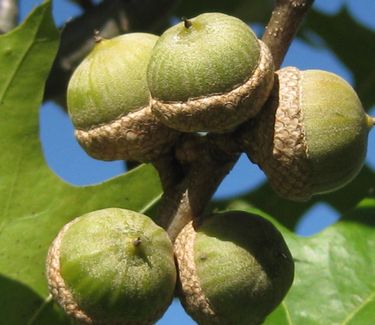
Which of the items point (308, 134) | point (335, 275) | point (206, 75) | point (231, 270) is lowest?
point (335, 275)

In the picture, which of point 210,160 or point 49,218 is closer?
point 210,160

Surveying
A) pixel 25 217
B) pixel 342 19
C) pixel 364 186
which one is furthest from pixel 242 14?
pixel 25 217

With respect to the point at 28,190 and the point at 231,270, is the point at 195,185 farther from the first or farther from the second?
the point at 28,190

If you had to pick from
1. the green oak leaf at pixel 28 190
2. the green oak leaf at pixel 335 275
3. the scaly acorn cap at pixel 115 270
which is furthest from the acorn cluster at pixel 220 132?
the green oak leaf at pixel 335 275

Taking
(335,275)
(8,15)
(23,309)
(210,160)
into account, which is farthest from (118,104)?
(8,15)

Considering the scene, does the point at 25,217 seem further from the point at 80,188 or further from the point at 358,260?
the point at 358,260

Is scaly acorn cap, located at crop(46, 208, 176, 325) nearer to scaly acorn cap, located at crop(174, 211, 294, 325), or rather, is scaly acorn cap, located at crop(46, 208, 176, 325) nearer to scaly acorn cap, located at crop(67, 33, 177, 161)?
scaly acorn cap, located at crop(174, 211, 294, 325)

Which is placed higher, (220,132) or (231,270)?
(220,132)

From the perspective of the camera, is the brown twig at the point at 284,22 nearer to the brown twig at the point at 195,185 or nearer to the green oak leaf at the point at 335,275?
the brown twig at the point at 195,185
